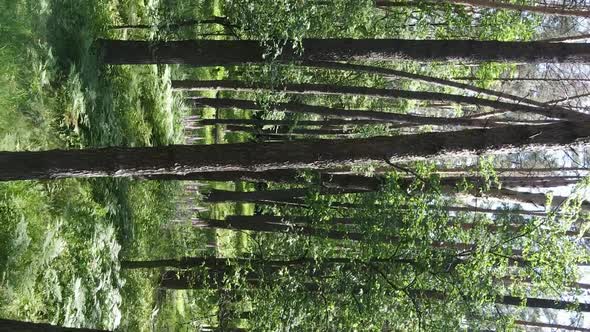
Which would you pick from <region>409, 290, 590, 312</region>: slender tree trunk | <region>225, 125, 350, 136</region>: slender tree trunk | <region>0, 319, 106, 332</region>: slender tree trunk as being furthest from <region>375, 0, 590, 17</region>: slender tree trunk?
<region>0, 319, 106, 332</region>: slender tree trunk

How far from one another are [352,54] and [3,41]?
4219 millimetres

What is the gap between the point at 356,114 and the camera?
12.0 metres

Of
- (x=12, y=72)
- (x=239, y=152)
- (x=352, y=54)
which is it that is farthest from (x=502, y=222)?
(x=12, y=72)

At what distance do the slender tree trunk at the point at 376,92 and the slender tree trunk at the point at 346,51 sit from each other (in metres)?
1.11

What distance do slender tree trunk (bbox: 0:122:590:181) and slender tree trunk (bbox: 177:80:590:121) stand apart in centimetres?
258

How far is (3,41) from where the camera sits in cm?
667

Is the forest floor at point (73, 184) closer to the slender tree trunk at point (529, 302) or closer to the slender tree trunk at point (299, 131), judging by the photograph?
the slender tree trunk at point (529, 302)

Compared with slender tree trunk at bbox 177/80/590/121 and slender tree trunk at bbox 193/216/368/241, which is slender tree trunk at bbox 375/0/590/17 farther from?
slender tree trunk at bbox 193/216/368/241

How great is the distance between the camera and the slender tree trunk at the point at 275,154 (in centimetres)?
498

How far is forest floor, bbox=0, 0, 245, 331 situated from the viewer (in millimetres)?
6816

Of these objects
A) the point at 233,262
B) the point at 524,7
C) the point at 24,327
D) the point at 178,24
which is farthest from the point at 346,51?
the point at 24,327

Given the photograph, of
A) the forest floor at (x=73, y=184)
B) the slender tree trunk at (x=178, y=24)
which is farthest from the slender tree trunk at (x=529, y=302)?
the slender tree trunk at (x=178, y=24)

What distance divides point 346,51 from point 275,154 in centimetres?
Result: 250

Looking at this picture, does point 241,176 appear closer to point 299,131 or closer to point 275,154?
point 275,154
